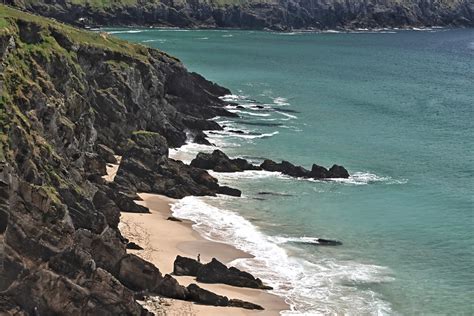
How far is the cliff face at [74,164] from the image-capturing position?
43.2m

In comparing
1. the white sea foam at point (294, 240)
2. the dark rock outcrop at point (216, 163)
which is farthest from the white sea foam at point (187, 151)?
the white sea foam at point (294, 240)

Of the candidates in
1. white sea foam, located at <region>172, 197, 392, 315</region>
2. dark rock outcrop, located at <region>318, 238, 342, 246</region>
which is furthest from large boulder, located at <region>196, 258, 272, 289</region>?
dark rock outcrop, located at <region>318, 238, 342, 246</region>

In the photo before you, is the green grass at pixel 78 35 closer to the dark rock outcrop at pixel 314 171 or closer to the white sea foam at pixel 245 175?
the white sea foam at pixel 245 175

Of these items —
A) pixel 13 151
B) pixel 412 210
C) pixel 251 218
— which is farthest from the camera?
pixel 412 210

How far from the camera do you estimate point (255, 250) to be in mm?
62094

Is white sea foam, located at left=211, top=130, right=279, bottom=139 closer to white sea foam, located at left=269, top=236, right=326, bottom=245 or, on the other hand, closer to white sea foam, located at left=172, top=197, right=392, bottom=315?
white sea foam, located at left=172, top=197, right=392, bottom=315

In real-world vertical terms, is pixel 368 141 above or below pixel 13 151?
below

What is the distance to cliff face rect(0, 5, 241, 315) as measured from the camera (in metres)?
43.2

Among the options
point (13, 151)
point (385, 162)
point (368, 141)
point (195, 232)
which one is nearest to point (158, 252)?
point (195, 232)

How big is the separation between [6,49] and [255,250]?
24.6 metres

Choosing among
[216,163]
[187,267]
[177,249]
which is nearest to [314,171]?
[216,163]

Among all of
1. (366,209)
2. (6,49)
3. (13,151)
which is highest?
(6,49)

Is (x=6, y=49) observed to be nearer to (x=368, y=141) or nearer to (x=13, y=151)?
(x=13, y=151)

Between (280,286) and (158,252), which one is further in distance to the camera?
(158,252)
